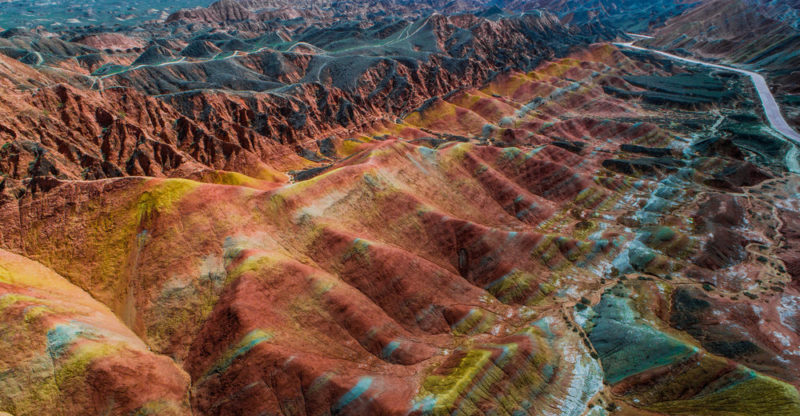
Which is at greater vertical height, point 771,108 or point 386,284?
point 771,108

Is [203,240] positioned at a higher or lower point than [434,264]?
higher

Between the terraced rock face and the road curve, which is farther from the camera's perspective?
the road curve

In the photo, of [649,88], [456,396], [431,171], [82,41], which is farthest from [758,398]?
[82,41]

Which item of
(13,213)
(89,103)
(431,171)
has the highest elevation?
(89,103)

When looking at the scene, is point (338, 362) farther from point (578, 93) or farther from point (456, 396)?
point (578, 93)

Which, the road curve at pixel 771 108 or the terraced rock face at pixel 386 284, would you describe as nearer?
the terraced rock face at pixel 386 284

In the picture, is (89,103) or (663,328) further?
(89,103)

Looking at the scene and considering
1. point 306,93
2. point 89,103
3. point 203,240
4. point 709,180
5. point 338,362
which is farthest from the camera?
point 306,93

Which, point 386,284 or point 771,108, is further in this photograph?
point 771,108
